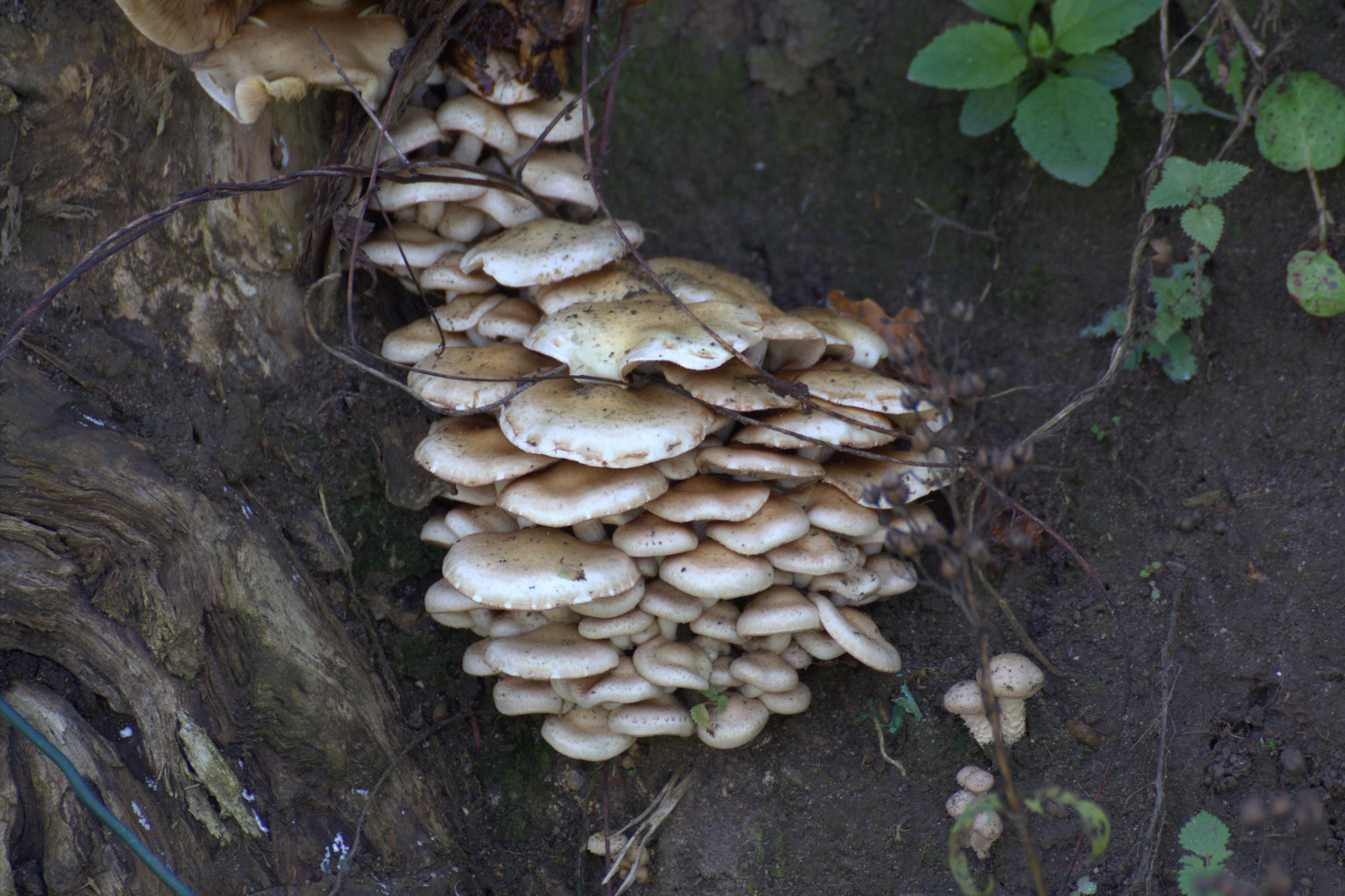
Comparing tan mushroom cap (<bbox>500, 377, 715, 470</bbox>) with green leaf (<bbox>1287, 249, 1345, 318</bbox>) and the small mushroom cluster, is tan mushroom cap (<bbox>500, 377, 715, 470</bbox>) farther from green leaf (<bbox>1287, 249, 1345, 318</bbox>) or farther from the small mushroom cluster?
green leaf (<bbox>1287, 249, 1345, 318</bbox>)

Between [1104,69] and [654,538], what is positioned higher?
[1104,69]

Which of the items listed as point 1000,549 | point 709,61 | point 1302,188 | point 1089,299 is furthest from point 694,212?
point 1302,188

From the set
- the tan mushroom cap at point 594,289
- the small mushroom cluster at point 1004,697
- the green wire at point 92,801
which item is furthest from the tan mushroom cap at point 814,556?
the green wire at point 92,801

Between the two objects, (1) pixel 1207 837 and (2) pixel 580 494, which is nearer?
(1) pixel 1207 837

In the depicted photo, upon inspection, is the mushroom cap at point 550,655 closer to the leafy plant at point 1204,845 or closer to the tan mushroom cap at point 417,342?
the tan mushroom cap at point 417,342

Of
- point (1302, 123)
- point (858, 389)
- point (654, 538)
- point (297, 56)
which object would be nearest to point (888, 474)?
point (858, 389)

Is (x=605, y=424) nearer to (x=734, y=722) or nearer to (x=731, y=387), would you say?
(x=731, y=387)

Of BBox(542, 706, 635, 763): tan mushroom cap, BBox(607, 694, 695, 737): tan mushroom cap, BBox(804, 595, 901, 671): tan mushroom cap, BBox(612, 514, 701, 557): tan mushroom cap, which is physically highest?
BBox(612, 514, 701, 557): tan mushroom cap

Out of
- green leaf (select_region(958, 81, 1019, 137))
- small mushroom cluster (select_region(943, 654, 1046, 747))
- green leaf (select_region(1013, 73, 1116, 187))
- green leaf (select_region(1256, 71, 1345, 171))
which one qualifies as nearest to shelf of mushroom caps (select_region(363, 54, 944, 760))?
small mushroom cluster (select_region(943, 654, 1046, 747))
